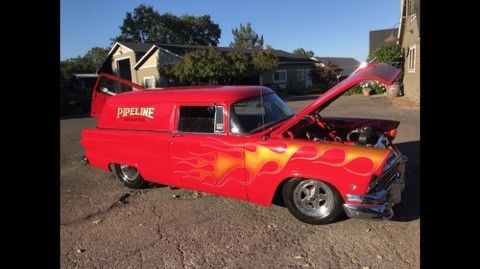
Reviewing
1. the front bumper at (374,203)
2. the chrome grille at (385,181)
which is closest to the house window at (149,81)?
the chrome grille at (385,181)

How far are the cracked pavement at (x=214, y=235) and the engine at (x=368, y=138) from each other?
87 centimetres

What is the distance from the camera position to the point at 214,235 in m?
4.48

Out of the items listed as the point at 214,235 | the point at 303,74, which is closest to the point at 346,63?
the point at 303,74

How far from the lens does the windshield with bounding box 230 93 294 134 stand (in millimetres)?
4980

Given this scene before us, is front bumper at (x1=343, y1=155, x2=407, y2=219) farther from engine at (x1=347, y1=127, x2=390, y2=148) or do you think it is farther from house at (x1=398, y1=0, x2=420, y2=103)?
house at (x1=398, y1=0, x2=420, y2=103)

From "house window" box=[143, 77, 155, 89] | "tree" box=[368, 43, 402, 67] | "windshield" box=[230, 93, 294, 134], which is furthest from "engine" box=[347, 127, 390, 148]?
"house window" box=[143, 77, 155, 89]

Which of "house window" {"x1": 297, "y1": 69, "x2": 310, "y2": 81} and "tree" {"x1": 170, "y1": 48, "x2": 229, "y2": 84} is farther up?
"house window" {"x1": 297, "y1": 69, "x2": 310, "y2": 81}

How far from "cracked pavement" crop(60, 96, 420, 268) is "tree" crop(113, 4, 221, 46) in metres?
77.4

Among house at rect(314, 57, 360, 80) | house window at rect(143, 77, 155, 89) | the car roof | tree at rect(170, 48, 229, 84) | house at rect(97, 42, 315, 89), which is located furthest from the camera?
house at rect(314, 57, 360, 80)

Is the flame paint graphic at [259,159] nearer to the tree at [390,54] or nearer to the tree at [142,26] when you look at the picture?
the tree at [390,54]

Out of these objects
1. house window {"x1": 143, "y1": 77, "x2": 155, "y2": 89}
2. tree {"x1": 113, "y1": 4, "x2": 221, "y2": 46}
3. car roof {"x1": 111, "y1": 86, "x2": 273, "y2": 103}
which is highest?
tree {"x1": 113, "y1": 4, "x2": 221, "y2": 46}

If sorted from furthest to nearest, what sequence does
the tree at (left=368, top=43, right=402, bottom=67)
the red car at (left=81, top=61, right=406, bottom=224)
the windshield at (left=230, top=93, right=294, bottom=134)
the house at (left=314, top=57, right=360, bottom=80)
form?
the house at (left=314, top=57, right=360, bottom=80), the tree at (left=368, top=43, right=402, bottom=67), the windshield at (left=230, top=93, right=294, bottom=134), the red car at (left=81, top=61, right=406, bottom=224)
